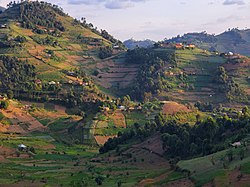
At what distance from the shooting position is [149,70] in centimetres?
12731

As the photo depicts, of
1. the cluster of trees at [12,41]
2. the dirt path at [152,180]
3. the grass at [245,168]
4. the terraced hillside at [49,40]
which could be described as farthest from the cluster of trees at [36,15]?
the grass at [245,168]

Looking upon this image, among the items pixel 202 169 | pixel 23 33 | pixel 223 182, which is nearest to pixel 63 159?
pixel 202 169

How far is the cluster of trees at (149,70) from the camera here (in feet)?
384

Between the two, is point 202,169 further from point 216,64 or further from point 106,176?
point 216,64

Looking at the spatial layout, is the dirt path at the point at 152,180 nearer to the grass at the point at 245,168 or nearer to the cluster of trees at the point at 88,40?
the grass at the point at 245,168

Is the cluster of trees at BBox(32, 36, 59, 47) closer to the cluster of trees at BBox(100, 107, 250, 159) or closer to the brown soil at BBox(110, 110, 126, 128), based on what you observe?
the brown soil at BBox(110, 110, 126, 128)

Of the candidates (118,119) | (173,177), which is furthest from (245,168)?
(118,119)

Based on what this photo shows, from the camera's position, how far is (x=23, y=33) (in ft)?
469

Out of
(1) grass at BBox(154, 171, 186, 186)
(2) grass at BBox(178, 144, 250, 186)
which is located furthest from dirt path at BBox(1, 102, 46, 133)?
(1) grass at BBox(154, 171, 186, 186)

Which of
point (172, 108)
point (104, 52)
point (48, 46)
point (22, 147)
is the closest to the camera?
point (22, 147)

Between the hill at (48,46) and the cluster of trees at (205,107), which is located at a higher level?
the hill at (48,46)

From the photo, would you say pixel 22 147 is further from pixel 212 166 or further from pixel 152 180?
pixel 212 166

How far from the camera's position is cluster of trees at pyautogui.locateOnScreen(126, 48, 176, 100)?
4614 inches

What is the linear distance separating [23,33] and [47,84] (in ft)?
139
